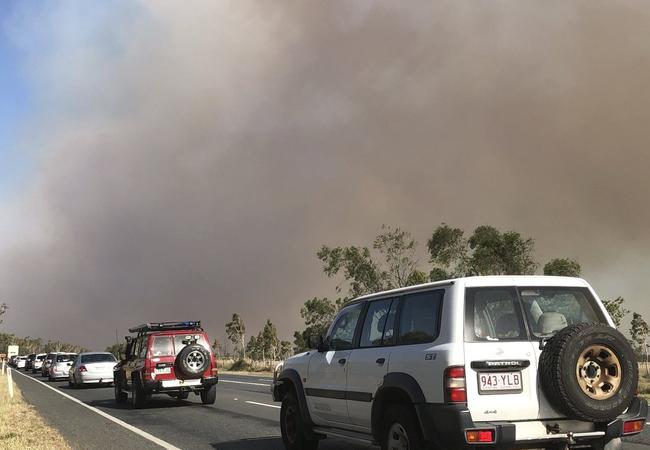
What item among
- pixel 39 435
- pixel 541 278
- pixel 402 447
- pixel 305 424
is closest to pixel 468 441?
pixel 402 447

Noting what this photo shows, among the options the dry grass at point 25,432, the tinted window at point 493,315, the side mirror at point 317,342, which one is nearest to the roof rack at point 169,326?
the dry grass at point 25,432

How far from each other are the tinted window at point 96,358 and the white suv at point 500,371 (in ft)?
78.5

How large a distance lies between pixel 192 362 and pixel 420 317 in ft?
39.2

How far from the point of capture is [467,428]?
6.30 m

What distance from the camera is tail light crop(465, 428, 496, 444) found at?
6309 mm

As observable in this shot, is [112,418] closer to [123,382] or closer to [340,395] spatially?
[123,382]

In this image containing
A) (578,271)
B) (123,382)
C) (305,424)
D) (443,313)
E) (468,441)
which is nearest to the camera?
(468,441)

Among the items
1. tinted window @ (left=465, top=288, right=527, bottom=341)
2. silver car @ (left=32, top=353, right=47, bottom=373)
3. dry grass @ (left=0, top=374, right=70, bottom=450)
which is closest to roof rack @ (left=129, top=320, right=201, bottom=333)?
dry grass @ (left=0, top=374, right=70, bottom=450)

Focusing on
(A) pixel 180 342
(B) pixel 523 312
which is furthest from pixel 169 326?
(B) pixel 523 312

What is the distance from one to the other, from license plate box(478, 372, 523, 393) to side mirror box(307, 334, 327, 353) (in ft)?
9.98

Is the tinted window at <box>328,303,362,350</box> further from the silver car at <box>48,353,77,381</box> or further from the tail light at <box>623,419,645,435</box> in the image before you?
the silver car at <box>48,353,77,381</box>

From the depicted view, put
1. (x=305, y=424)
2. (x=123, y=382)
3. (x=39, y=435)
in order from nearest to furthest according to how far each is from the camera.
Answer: (x=305, y=424)
(x=39, y=435)
(x=123, y=382)

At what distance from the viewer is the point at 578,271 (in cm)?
4638

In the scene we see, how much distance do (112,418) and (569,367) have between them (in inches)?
485
